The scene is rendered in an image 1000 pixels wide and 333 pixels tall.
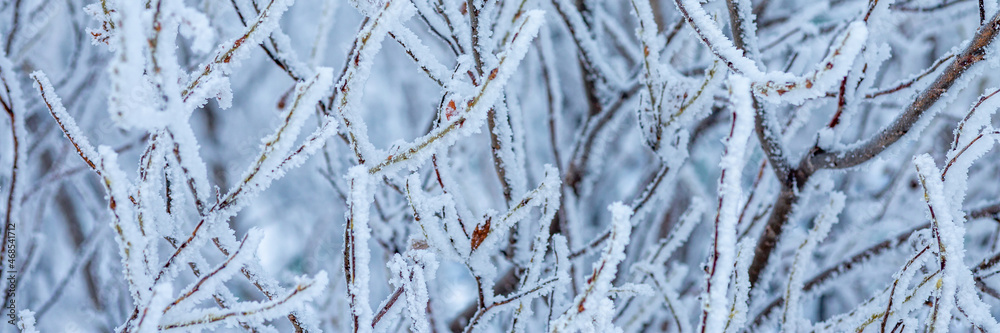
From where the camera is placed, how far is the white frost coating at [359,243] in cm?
66

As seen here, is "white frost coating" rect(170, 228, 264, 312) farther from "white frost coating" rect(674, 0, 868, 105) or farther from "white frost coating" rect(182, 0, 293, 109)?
"white frost coating" rect(674, 0, 868, 105)

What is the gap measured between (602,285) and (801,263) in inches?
21.3

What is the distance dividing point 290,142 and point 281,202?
132 inches

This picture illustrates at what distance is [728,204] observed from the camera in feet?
1.99

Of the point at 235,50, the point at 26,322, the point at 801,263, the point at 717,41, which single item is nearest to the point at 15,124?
the point at 26,322

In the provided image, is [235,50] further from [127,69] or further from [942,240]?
[942,240]

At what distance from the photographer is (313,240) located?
266 cm

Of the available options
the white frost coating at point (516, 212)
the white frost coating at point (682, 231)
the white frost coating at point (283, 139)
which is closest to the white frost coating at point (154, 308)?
the white frost coating at point (283, 139)

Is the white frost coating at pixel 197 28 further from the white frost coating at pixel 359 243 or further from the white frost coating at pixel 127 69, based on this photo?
the white frost coating at pixel 359 243

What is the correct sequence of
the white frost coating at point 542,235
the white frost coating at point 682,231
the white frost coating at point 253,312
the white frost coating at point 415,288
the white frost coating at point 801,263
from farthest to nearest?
the white frost coating at point 682,231, the white frost coating at point 801,263, the white frost coating at point 542,235, the white frost coating at point 415,288, the white frost coating at point 253,312

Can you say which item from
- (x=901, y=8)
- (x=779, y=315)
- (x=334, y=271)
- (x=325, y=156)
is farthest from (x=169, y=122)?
(x=901, y=8)

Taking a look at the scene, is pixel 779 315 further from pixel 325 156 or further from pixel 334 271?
pixel 334 271

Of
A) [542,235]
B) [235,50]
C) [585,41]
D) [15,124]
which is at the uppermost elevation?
[585,41]

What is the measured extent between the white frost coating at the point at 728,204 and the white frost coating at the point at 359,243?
40 centimetres
